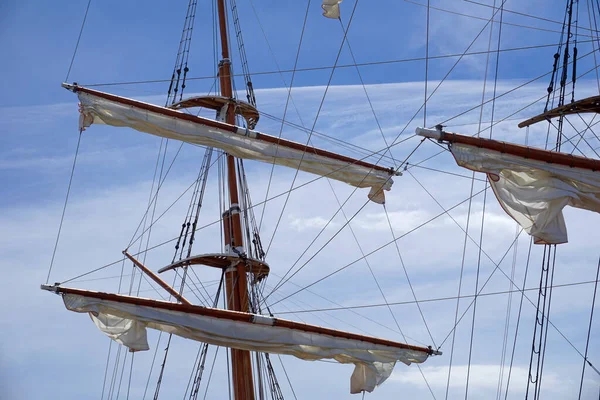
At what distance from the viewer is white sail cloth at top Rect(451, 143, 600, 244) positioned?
76.0ft

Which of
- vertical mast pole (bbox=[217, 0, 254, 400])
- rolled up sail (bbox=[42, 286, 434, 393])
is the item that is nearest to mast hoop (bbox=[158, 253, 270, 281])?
vertical mast pole (bbox=[217, 0, 254, 400])

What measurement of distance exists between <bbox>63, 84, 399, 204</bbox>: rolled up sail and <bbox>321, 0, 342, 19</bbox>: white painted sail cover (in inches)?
249

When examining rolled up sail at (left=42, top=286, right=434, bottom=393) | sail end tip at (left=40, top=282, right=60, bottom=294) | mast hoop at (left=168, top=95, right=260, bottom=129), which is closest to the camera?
rolled up sail at (left=42, top=286, right=434, bottom=393)

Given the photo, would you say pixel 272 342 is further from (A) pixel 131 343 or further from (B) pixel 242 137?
(B) pixel 242 137

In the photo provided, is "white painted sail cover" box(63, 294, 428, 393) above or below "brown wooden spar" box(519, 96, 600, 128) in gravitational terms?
below

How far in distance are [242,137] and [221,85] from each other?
3.84 m

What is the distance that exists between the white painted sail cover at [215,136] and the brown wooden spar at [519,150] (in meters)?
8.71

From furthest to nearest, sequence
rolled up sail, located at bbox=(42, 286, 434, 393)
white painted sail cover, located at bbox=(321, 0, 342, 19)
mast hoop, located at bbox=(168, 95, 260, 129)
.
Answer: mast hoop, located at bbox=(168, 95, 260, 129)
rolled up sail, located at bbox=(42, 286, 434, 393)
white painted sail cover, located at bbox=(321, 0, 342, 19)

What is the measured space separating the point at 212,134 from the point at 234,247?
3402mm

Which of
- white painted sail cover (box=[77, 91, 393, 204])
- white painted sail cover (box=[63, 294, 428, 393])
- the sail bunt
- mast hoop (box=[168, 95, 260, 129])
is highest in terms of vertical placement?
mast hoop (box=[168, 95, 260, 129])

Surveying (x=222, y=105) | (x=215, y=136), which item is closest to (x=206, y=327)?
(x=215, y=136)

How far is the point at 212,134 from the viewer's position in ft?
105

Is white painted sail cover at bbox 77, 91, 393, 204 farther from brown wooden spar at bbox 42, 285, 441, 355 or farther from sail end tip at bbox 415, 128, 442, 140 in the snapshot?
sail end tip at bbox 415, 128, 442, 140

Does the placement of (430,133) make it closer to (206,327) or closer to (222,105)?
(206,327)
